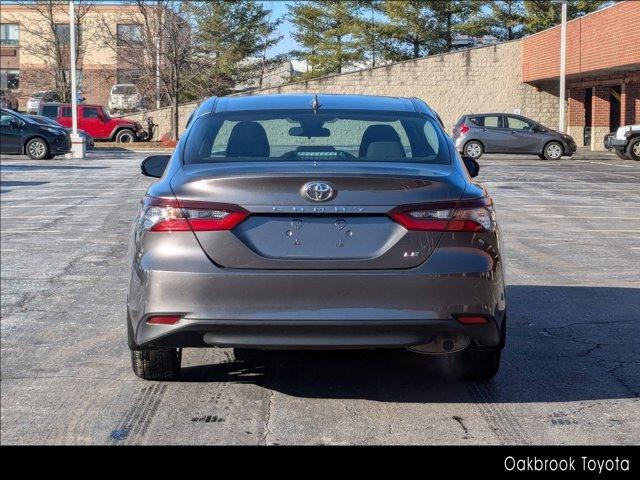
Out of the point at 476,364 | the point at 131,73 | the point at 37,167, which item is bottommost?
the point at 476,364

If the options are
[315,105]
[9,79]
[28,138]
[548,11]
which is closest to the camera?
[315,105]

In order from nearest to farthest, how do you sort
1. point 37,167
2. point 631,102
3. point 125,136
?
point 37,167 → point 631,102 → point 125,136

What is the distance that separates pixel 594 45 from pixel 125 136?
20.9 metres

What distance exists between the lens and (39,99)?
60500mm

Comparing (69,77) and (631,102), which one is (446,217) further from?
(69,77)

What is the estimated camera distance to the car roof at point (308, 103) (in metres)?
6.15

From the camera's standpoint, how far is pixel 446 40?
Result: 6006 cm

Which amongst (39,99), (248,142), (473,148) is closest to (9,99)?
(39,99)

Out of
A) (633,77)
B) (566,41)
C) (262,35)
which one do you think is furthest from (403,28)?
(633,77)

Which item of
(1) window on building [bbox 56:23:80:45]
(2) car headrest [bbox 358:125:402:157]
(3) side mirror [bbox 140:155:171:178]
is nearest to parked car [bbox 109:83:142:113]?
(1) window on building [bbox 56:23:80:45]

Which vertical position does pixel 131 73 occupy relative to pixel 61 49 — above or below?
below

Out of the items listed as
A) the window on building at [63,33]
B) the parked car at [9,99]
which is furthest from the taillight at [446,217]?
the parked car at [9,99]

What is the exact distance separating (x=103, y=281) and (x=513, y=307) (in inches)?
145

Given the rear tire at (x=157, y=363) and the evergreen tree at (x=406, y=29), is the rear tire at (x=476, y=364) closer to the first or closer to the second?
the rear tire at (x=157, y=363)
